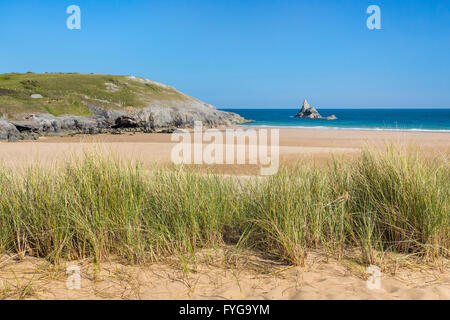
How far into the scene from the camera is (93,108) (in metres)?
36.9

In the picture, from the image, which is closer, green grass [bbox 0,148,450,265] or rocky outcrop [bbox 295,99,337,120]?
green grass [bbox 0,148,450,265]

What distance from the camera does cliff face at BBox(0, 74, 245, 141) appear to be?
91.5 feet

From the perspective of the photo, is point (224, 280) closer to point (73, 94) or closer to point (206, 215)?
point (206, 215)

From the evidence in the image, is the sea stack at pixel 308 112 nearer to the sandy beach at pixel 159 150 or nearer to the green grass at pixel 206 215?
the sandy beach at pixel 159 150

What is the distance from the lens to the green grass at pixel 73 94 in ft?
105

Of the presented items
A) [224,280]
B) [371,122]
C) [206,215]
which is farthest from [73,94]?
[371,122]

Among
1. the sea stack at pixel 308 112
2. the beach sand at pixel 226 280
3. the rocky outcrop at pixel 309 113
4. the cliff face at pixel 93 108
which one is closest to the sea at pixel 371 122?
the beach sand at pixel 226 280

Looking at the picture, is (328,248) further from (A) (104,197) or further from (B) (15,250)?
(B) (15,250)

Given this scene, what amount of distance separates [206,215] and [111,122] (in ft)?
107

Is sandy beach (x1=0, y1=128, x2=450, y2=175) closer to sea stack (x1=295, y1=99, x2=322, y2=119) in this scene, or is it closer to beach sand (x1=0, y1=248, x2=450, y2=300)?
beach sand (x1=0, y1=248, x2=450, y2=300)

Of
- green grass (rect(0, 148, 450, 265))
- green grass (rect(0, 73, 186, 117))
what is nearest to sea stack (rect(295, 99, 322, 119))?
green grass (rect(0, 73, 186, 117))

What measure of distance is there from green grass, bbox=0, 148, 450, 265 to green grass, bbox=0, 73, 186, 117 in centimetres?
3036

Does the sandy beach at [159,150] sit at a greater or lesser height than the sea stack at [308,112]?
lesser

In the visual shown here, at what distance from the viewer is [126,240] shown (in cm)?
346
